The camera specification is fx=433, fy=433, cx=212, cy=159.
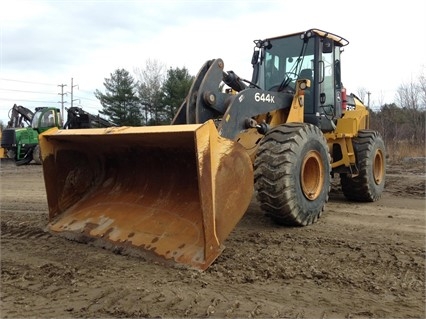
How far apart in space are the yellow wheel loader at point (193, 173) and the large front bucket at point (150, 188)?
0.01m

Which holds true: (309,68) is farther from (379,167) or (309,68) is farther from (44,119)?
(44,119)

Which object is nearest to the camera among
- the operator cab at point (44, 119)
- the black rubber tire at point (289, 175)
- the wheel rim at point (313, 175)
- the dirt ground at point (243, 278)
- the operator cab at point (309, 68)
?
the dirt ground at point (243, 278)

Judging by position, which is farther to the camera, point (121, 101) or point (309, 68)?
point (121, 101)

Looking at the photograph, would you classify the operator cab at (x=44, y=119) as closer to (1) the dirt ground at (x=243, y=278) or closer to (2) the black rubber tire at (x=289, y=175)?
(1) the dirt ground at (x=243, y=278)

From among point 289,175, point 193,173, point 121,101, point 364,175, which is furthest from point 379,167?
point 121,101

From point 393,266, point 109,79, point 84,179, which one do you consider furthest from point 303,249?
point 109,79

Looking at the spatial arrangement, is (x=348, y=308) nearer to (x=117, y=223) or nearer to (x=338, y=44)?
(x=117, y=223)

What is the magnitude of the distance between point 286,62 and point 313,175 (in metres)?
2.13

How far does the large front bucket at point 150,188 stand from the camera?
3.70 m

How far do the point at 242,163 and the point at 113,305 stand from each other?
176cm

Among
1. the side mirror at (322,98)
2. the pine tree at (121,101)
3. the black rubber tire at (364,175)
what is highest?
the pine tree at (121,101)

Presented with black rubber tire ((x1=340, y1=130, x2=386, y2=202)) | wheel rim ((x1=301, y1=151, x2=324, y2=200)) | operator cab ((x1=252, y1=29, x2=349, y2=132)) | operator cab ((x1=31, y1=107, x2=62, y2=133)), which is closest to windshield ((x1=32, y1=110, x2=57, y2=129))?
operator cab ((x1=31, y1=107, x2=62, y2=133))

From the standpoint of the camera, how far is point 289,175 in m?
4.61

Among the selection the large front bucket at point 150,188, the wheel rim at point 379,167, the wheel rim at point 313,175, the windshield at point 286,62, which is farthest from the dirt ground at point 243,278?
the wheel rim at point 379,167
